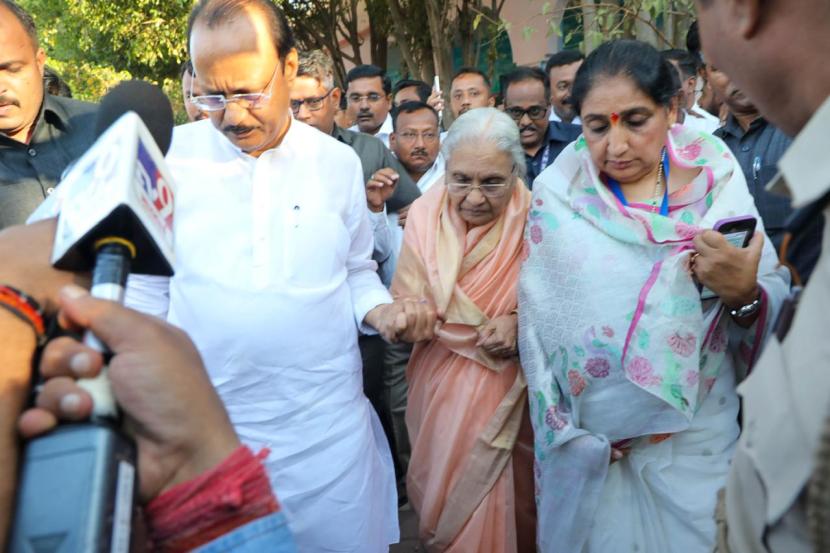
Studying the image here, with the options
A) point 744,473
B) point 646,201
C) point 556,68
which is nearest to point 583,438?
point 646,201

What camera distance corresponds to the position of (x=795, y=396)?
0.87 meters

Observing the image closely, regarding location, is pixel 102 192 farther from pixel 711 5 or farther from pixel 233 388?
pixel 233 388

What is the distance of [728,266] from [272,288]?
4.38ft

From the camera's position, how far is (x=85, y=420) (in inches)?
Result: 36.0

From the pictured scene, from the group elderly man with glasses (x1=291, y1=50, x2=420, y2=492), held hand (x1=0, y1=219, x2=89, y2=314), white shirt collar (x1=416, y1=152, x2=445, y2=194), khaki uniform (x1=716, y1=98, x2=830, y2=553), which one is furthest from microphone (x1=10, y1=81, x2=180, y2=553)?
white shirt collar (x1=416, y1=152, x2=445, y2=194)

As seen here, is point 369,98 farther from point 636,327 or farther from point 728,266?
point 728,266

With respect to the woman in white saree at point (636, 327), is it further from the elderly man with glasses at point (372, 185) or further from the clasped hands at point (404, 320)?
the elderly man with glasses at point (372, 185)

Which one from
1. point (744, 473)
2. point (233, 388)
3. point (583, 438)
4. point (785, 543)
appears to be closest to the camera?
point (785, 543)

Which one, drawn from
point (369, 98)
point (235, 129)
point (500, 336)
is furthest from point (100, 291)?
point (369, 98)

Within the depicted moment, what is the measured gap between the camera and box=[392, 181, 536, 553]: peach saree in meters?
2.85

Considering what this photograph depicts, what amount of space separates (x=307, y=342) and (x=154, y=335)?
4.48 feet

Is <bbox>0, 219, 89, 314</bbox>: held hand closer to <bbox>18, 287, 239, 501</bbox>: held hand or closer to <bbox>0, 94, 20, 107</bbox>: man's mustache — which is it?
<bbox>18, 287, 239, 501</bbox>: held hand

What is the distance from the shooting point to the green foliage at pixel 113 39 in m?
12.6

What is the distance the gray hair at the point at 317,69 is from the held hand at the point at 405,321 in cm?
221
